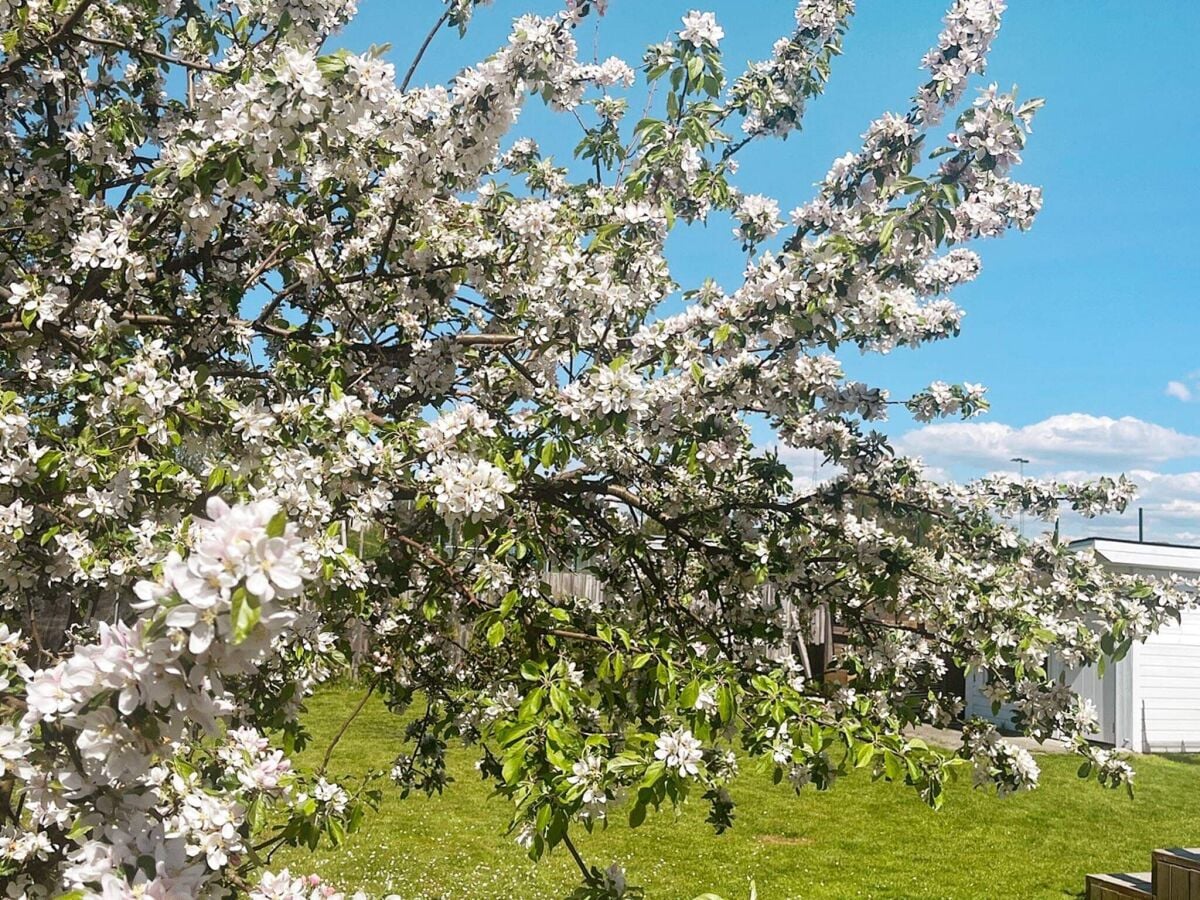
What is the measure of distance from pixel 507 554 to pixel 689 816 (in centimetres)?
570

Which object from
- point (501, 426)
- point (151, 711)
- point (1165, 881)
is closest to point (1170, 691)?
point (1165, 881)

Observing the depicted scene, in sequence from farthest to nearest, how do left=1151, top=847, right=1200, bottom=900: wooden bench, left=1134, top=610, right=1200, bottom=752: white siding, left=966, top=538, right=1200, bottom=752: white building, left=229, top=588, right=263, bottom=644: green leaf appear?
1. left=1134, top=610, right=1200, bottom=752: white siding
2. left=966, top=538, right=1200, bottom=752: white building
3. left=1151, top=847, right=1200, bottom=900: wooden bench
4. left=229, top=588, right=263, bottom=644: green leaf

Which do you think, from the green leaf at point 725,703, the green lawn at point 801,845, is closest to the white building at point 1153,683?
the green lawn at point 801,845

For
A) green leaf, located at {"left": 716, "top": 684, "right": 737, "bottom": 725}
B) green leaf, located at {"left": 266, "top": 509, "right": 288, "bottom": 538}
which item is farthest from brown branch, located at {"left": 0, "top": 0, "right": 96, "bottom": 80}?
green leaf, located at {"left": 716, "top": 684, "right": 737, "bottom": 725}

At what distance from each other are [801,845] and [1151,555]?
8538 millimetres

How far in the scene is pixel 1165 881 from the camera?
490cm

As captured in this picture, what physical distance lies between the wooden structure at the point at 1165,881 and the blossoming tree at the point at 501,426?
1.77 metres

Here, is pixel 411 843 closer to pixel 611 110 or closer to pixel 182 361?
pixel 182 361

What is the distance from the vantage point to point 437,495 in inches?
107

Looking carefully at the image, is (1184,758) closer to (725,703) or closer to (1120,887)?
(1120,887)

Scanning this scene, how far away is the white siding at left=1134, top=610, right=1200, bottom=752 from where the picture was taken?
1325 centimetres

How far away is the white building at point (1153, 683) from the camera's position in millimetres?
13094

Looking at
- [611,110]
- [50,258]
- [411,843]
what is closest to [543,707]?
[50,258]

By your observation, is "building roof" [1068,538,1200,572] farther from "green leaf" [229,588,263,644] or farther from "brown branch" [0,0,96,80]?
"green leaf" [229,588,263,644]
